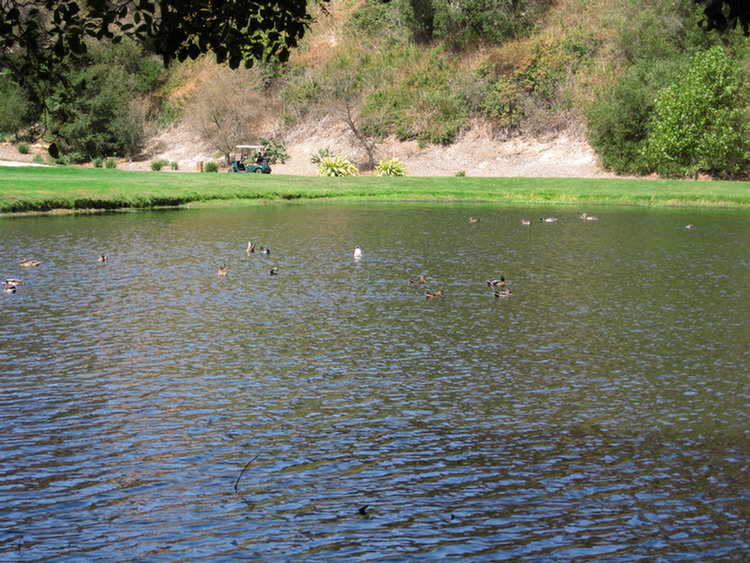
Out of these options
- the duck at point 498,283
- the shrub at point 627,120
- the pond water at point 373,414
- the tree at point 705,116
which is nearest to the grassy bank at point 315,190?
the tree at point 705,116

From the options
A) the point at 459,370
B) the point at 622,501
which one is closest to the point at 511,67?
the point at 459,370

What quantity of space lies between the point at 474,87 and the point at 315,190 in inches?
978

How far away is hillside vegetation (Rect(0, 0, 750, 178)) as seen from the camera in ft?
185

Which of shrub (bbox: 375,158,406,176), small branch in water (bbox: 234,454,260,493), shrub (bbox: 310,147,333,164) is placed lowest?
small branch in water (bbox: 234,454,260,493)

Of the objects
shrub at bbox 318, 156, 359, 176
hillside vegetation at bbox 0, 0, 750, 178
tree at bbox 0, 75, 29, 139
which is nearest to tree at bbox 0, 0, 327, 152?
hillside vegetation at bbox 0, 0, 750, 178

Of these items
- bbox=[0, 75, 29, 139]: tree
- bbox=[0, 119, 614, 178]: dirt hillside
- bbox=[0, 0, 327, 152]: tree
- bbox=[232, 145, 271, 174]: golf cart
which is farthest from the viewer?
bbox=[0, 75, 29, 139]: tree

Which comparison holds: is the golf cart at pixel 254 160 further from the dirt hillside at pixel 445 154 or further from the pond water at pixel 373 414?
the pond water at pixel 373 414

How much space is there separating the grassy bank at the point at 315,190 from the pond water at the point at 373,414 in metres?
19.6

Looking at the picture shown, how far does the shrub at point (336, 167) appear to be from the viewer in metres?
65.8

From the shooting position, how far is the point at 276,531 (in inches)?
337

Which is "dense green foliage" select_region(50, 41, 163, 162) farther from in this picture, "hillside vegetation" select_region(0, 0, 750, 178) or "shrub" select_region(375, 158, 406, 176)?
"shrub" select_region(375, 158, 406, 176)

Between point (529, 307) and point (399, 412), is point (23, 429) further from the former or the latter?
point (529, 307)

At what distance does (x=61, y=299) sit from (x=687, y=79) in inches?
1845

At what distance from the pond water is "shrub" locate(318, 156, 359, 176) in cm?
4127
